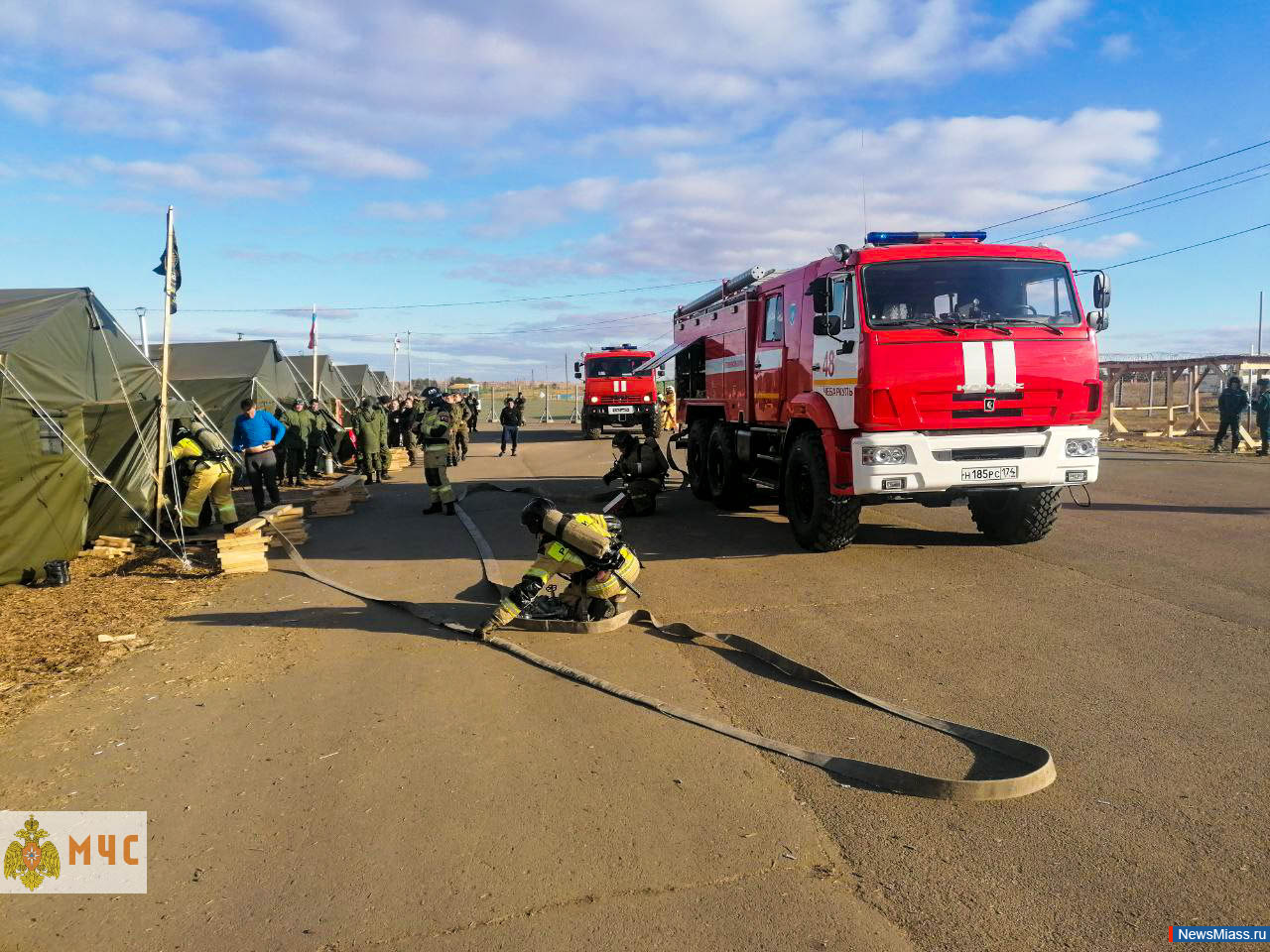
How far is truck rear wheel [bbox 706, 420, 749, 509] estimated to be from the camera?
37.3ft

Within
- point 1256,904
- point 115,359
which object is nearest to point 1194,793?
point 1256,904

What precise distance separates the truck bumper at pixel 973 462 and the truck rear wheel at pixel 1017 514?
66 centimetres

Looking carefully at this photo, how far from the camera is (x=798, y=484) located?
8.81m

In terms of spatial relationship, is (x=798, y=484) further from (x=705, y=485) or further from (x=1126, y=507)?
(x=1126, y=507)

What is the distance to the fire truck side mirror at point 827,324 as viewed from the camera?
792 cm

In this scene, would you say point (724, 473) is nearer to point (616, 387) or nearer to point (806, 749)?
point (806, 749)

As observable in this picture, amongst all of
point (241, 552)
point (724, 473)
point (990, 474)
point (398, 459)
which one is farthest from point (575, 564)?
point (398, 459)

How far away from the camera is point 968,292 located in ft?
26.0

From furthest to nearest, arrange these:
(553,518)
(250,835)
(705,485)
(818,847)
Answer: (705,485)
(553,518)
(250,835)
(818,847)

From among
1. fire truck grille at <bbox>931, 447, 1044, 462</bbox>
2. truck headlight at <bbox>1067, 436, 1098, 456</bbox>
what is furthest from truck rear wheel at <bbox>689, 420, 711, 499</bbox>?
truck headlight at <bbox>1067, 436, 1098, 456</bbox>

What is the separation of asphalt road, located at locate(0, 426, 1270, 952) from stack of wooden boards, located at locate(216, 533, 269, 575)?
3.86 feet

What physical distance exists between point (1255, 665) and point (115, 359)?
12.8m

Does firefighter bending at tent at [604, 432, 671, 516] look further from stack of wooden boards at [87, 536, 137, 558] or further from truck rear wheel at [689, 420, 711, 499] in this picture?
stack of wooden boards at [87, 536, 137, 558]

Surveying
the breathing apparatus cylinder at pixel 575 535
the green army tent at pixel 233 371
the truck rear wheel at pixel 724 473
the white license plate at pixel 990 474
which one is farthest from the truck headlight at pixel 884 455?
the green army tent at pixel 233 371
